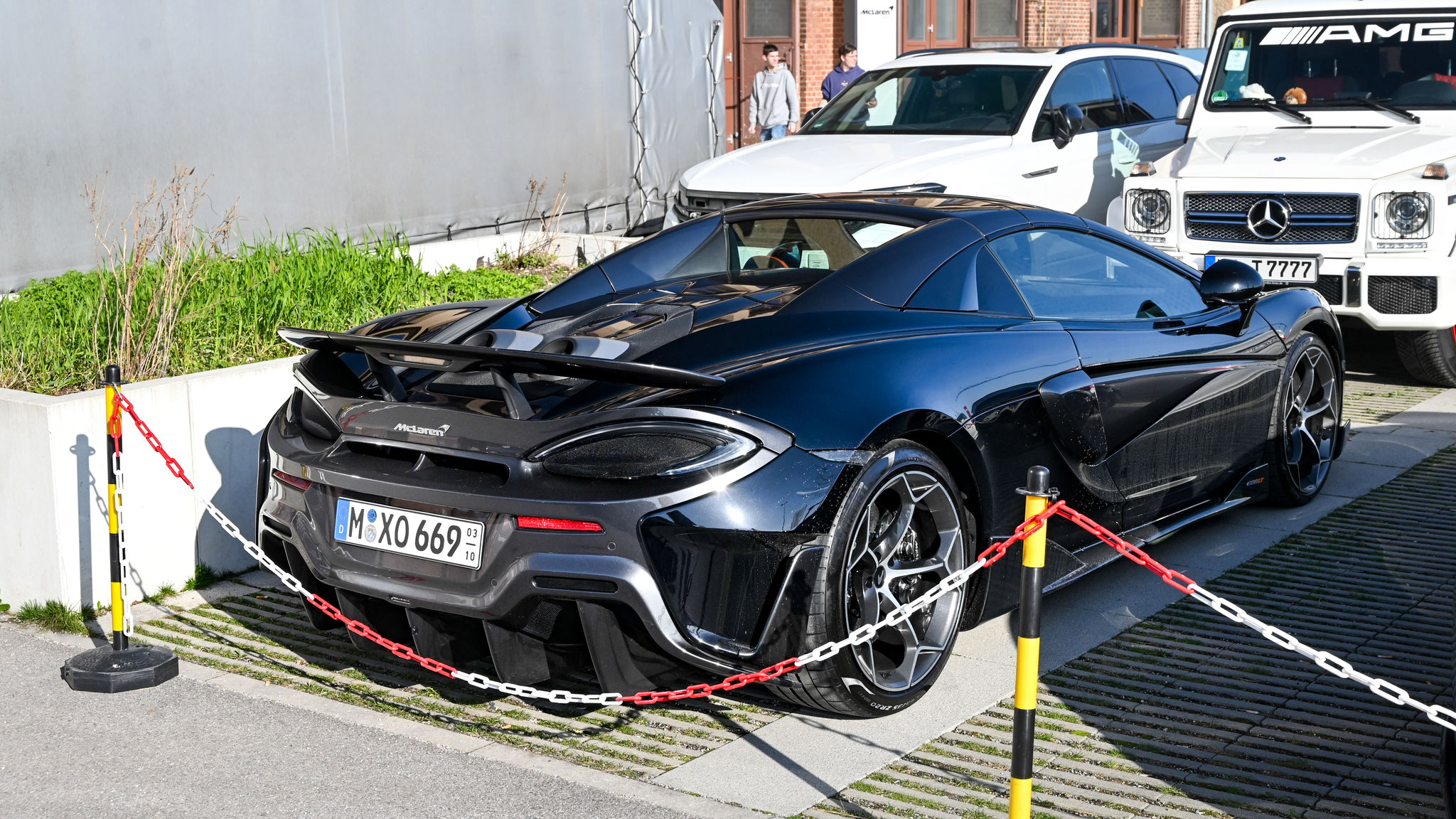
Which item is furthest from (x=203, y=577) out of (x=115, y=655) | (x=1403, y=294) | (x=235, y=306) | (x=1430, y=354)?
(x=1430, y=354)

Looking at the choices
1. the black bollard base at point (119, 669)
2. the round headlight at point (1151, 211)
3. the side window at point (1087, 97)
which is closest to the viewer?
the black bollard base at point (119, 669)

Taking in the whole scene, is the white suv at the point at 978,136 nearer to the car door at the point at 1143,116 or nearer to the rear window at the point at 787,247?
the car door at the point at 1143,116

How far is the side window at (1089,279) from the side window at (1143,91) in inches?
242

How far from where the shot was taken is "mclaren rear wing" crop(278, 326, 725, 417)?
3873mm

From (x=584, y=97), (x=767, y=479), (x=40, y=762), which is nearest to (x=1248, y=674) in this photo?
(x=767, y=479)


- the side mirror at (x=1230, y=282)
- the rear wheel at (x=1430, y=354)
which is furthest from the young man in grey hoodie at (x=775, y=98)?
the side mirror at (x=1230, y=282)

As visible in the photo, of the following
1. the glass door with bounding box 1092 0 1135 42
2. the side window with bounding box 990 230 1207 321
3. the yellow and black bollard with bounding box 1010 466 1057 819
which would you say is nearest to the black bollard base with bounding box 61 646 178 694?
the yellow and black bollard with bounding box 1010 466 1057 819

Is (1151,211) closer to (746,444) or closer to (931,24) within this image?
(746,444)

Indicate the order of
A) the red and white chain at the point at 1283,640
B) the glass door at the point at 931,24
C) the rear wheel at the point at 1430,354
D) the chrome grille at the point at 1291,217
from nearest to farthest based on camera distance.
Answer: the red and white chain at the point at 1283,640
the chrome grille at the point at 1291,217
the rear wheel at the point at 1430,354
the glass door at the point at 931,24

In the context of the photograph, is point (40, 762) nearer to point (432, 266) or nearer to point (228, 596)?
point (228, 596)

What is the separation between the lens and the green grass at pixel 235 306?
6.16 m

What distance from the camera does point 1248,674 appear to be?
473cm

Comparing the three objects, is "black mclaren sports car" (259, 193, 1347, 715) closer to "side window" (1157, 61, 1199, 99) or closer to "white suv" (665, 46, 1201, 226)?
"white suv" (665, 46, 1201, 226)

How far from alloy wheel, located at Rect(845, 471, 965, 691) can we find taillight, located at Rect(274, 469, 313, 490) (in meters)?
1.56
